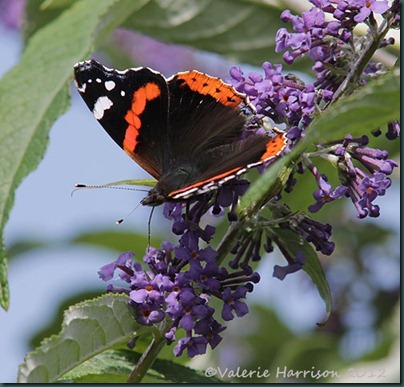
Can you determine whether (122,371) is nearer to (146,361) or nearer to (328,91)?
(146,361)

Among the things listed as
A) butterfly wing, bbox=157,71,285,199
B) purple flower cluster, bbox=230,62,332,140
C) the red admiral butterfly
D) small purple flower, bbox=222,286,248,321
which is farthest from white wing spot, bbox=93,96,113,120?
small purple flower, bbox=222,286,248,321

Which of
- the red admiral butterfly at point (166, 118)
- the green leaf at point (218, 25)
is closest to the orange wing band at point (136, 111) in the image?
the red admiral butterfly at point (166, 118)

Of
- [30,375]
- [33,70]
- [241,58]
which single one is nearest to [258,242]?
[30,375]

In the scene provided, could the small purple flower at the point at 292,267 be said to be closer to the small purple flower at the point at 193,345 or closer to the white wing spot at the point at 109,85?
the small purple flower at the point at 193,345

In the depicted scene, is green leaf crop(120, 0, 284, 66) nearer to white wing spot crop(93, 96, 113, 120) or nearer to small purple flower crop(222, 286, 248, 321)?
white wing spot crop(93, 96, 113, 120)

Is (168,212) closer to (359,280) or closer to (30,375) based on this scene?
(30,375)
